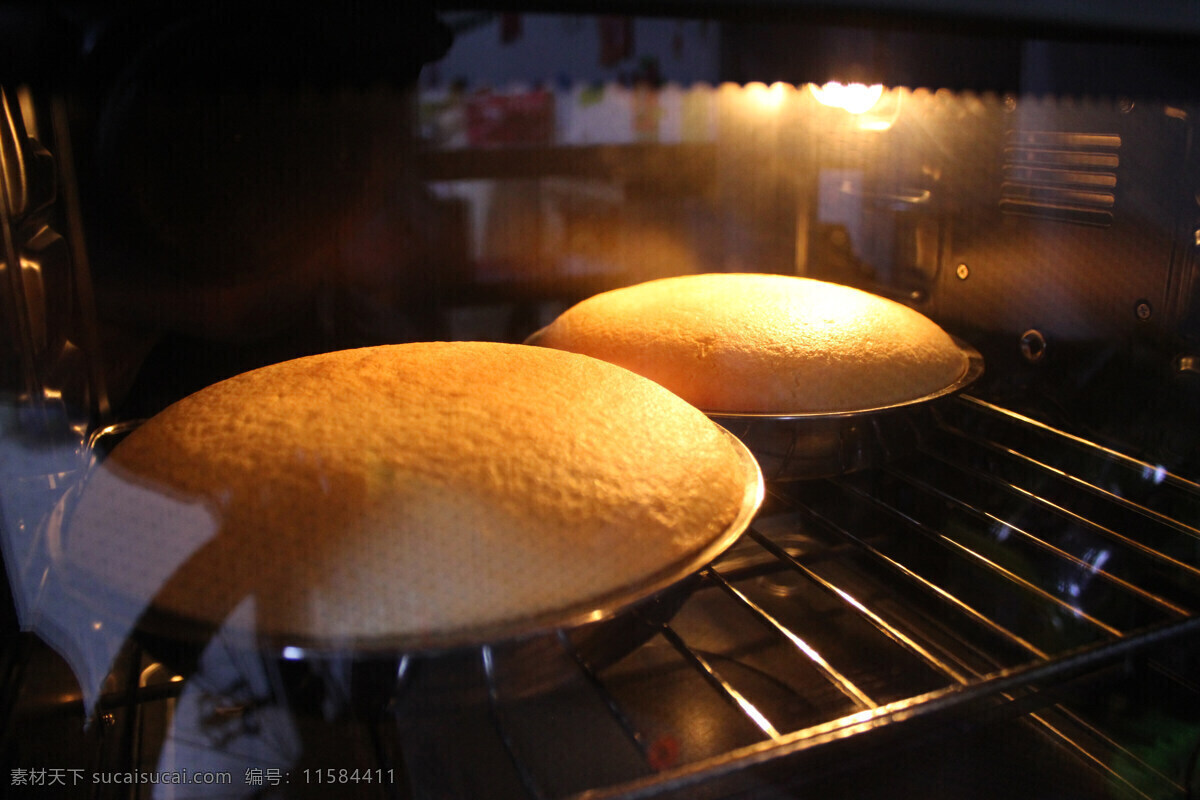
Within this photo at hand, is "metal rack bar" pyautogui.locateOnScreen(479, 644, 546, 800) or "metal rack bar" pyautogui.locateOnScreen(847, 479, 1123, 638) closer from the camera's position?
"metal rack bar" pyautogui.locateOnScreen(479, 644, 546, 800)

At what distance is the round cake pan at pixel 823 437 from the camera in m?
0.74

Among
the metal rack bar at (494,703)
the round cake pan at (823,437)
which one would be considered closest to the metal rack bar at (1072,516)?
the round cake pan at (823,437)

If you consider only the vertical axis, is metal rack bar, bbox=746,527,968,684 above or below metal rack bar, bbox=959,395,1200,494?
below

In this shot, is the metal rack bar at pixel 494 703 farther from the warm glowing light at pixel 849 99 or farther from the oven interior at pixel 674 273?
the warm glowing light at pixel 849 99

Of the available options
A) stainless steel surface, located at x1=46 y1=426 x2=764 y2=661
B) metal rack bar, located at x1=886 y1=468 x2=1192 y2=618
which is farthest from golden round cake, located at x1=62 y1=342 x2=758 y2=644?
metal rack bar, located at x1=886 y1=468 x2=1192 y2=618

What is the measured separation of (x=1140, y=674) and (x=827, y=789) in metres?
0.28

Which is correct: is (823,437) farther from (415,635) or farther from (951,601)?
(415,635)

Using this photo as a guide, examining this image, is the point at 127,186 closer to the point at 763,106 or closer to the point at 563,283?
the point at 563,283

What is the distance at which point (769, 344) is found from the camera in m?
0.79

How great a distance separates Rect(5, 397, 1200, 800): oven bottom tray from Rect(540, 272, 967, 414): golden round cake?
0.37 feet

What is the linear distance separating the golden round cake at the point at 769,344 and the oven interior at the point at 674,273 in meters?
0.07

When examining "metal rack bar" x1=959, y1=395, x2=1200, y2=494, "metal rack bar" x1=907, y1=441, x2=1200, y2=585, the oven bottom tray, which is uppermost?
"metal rack bar" x1=959, y1=395, x2=1200, y2=494

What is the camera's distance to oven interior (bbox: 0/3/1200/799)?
1.56ft

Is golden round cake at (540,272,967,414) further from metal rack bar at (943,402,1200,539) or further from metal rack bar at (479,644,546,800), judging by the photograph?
metal rack bar at (479,644,546,800)
